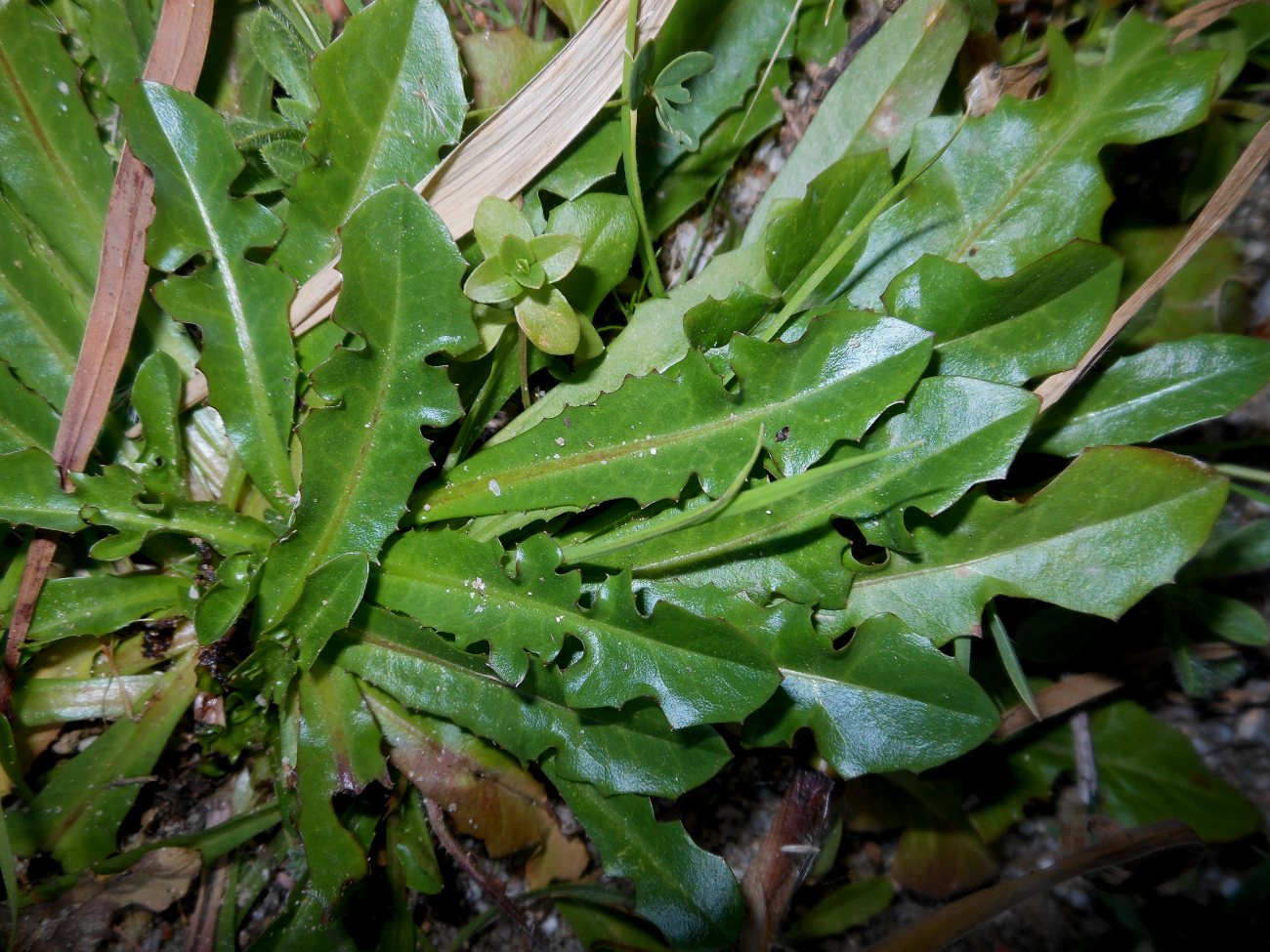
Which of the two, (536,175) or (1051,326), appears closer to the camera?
(1051,326)

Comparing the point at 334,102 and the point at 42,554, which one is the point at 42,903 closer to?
the point at 42,554

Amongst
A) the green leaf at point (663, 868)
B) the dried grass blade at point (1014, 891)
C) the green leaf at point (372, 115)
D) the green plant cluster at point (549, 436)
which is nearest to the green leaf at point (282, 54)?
the green plant cluster at point (549, 436)

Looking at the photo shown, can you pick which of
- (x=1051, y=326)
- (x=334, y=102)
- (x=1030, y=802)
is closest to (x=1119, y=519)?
(x=1051, y=326)

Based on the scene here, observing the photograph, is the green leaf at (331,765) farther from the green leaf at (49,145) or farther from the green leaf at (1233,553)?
the green leaf at (1233,553)

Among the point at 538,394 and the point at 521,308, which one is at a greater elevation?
the point at 521,308

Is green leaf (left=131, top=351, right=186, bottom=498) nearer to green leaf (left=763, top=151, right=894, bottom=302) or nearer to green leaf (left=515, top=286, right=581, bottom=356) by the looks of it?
green leaf (left=515, top=286, right=581, bottom=356)

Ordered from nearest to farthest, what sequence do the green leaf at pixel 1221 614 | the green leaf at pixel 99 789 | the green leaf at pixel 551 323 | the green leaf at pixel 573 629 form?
the green leaf at pixel 573 629
the green leaf at pixel 551 323
the green leaf at pixel 99 789
the green leaf at pixel 1221 614

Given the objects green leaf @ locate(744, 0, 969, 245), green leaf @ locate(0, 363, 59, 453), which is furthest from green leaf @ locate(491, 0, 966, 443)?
green leaf @ locate(0, 363, 59, 453)
